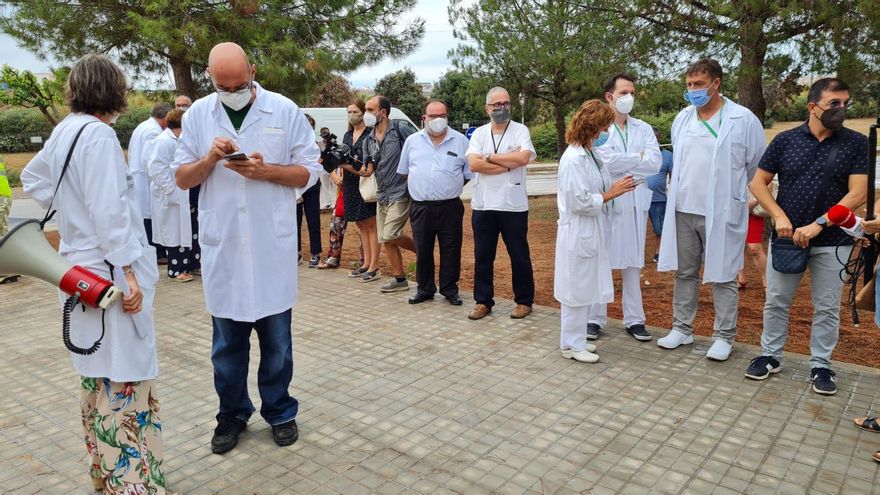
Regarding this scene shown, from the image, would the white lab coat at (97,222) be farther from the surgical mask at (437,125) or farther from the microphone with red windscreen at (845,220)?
the surgical mask at (437,125)

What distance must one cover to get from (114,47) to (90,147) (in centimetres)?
968

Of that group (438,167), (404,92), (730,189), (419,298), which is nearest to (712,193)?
(730,189)

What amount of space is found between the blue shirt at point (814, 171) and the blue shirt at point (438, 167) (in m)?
2.95

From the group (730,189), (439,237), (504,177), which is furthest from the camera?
(439,237)

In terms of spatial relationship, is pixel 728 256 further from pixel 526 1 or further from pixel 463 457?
pixel 526 1

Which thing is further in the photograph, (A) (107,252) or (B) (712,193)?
(B) (712,193)

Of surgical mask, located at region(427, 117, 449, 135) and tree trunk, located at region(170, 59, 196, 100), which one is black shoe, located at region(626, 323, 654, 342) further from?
tree trunk, located at region(170, 59, 196, 100)

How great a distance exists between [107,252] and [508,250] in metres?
3.95

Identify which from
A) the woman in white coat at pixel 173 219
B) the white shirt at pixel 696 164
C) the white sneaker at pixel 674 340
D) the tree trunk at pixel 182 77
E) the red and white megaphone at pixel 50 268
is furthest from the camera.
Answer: the tree trunk at pixel 182 77

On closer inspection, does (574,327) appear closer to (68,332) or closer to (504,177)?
(504,177)

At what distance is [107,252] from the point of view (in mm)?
2891

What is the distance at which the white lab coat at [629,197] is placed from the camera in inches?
210

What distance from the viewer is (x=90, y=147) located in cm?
284

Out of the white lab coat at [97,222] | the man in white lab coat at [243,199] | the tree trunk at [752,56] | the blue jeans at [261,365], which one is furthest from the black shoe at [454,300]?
the tree trunk at [752,56]
